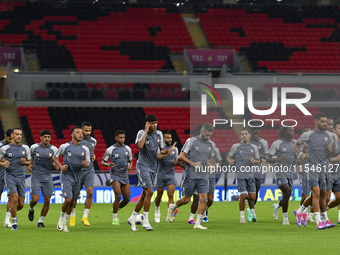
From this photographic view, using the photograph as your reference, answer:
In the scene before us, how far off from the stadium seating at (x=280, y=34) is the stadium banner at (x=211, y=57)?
4.20ft

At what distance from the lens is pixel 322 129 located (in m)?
12.9

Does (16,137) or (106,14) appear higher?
(106,14)

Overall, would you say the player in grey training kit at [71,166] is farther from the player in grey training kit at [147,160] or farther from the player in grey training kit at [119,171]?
the player in grey training kit at [119,171]

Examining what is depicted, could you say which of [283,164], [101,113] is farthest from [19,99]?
[283,164]

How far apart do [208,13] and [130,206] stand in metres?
26.1

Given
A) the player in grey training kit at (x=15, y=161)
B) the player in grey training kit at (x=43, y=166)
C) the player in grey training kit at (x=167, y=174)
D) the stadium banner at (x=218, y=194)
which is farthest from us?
the stadium banner at (x=218, y=194)

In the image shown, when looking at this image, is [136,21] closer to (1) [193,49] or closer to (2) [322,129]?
(1) [193,49]

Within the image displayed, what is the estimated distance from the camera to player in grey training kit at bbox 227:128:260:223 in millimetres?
15320

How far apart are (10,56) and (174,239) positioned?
28892 millimetres

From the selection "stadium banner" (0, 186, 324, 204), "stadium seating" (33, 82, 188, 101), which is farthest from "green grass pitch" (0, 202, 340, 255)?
"stadium seating" (33, 82, 188, 101)

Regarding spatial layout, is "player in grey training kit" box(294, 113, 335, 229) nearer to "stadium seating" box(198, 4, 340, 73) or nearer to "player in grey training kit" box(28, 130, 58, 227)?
"player in grey training kit" box(28, 130, 58, 227)

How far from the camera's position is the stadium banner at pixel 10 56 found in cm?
3681

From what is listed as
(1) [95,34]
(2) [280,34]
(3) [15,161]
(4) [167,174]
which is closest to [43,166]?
(3) [15,161]

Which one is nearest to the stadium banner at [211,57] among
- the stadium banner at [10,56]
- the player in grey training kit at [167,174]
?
the stadium banner at [10,56]
